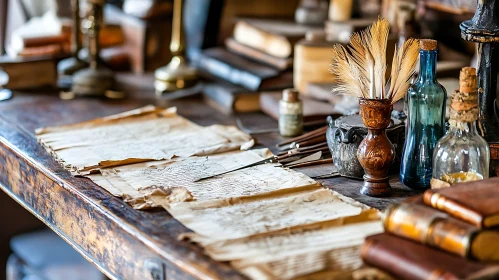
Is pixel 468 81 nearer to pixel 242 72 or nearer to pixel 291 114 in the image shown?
pixel 291 114

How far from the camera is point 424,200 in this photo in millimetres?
1235

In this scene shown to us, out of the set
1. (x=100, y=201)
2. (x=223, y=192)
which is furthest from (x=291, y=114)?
(x=100, y=201)

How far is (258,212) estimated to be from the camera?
1396mm

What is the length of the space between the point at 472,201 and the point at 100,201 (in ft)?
2.19

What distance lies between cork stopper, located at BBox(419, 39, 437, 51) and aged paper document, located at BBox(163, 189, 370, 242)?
0.99ft

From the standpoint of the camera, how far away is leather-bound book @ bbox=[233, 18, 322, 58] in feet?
7.46

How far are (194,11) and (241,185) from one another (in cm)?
122

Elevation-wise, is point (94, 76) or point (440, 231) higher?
point (440, 231)

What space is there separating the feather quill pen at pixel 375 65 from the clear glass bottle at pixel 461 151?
14 centimetres

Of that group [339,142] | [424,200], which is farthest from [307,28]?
[424,200]

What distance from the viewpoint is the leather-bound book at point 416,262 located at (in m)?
1.08

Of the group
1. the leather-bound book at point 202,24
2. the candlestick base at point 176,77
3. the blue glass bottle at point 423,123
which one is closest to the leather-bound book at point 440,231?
the blue glass bottle at point 423,123

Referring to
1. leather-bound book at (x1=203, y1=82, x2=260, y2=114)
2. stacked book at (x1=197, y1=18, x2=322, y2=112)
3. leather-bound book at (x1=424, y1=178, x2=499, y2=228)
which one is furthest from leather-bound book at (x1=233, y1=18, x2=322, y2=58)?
leather-bound book at (x1=424, y1=178, x2=499, y2=228)

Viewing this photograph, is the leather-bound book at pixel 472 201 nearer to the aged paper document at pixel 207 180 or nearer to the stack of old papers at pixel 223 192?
the stack of old papers at pixel 223 192
